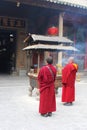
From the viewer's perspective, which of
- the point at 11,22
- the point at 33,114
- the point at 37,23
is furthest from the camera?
the point at 37,23

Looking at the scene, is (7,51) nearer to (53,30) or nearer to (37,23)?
(37,23)

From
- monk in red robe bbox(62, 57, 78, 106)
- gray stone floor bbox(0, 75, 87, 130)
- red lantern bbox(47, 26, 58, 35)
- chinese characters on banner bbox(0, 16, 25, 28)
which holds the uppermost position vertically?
chinese characters on banner bbox(0, 16, 25, 28)

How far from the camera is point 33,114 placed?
746 centimetres

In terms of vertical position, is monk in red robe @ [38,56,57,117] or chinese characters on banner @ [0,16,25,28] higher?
chinese characters on banner @ [0,16,25,28]

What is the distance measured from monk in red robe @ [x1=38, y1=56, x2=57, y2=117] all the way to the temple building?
6703 mm

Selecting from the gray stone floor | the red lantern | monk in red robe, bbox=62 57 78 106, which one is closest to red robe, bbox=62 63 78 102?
monk in red robe, bbox=62 57 78 106

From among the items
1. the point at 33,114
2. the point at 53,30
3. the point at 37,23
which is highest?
the point at 37,23

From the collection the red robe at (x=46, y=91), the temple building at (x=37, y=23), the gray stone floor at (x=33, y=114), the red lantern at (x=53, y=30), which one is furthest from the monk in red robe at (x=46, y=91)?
the red lantern at (x=53, y=30)

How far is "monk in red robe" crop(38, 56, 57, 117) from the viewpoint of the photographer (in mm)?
7363

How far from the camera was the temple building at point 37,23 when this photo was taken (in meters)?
14.5

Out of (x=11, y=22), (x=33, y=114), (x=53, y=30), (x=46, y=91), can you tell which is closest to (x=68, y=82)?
(x=46, y=91)

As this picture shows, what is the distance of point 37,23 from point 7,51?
3.65 metres

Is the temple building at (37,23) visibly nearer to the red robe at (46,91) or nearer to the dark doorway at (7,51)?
the dark doorway at (7,51)

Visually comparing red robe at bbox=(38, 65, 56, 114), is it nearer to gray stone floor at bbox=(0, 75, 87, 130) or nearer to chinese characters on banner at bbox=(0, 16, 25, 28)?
gray stone floor at bbox=(0, 75, 87, 130)
